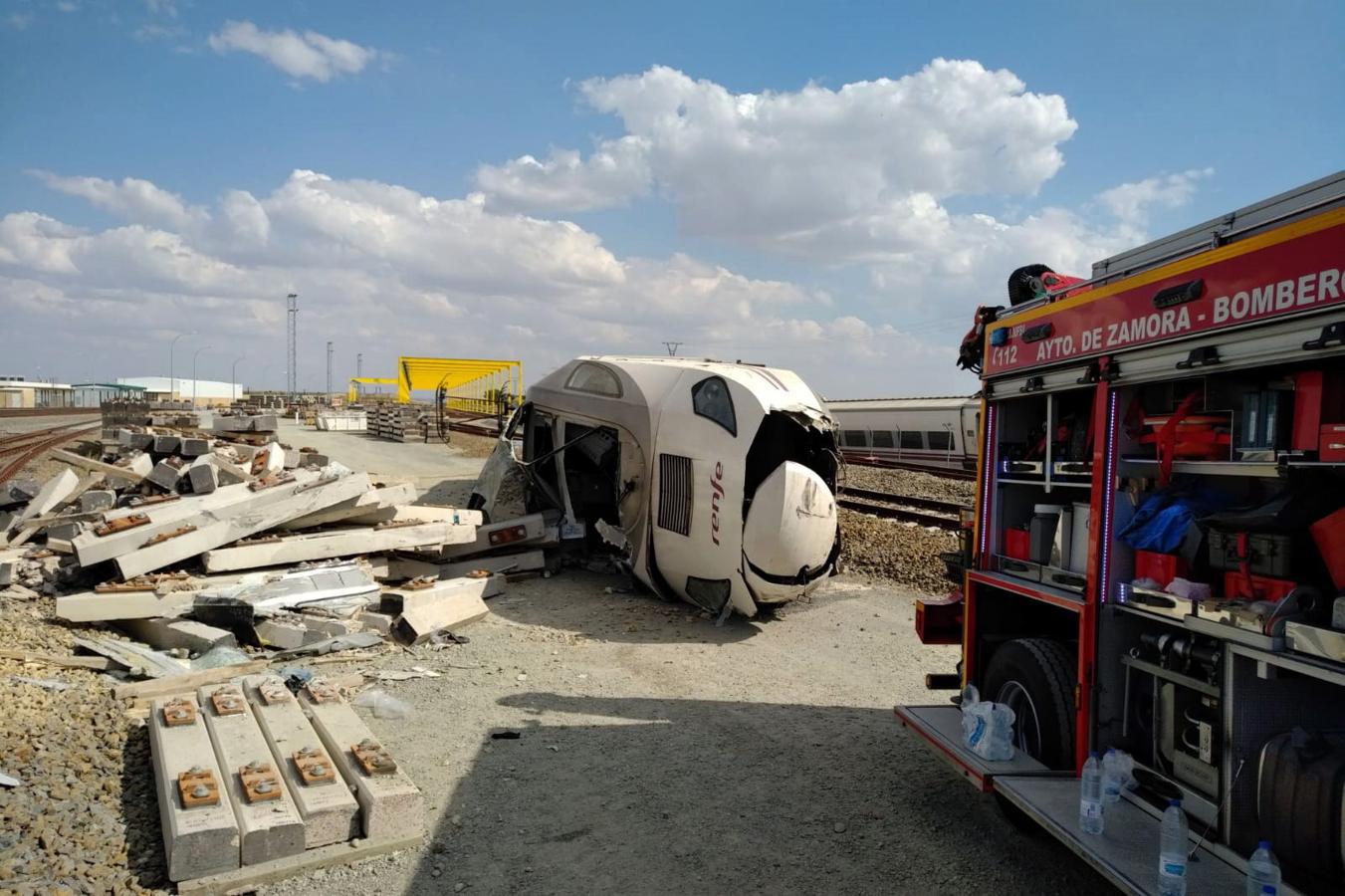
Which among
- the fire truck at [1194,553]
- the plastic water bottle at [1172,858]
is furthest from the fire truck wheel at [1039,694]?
the plastic water bottle at [1172,858]

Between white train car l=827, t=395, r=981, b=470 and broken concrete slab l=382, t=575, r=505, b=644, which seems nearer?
broken concrete slab l=382, t=575, r=505, b=644

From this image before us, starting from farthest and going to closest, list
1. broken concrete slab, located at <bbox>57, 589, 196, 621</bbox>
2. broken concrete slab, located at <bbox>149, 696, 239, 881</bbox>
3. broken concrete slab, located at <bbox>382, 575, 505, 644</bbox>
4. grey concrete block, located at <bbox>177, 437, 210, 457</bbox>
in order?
grey concrete block, located at <bbox>177, 437, 210, 457</bbox> → broken concrete slab, located at <bbox>382, 575, 505, 644</bbox> → broken concrete slab, located at <bbox>57, 589, 196, 621</bbox> → broken concrete slab, located at <bbox>149, 696, 239, 881</bbox>

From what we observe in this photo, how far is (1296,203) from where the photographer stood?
11.2 feet

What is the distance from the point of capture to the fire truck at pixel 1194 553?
10.3 ft

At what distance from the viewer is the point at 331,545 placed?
9.43 m

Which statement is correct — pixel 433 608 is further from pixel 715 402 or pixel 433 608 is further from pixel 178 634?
pixel 715 402

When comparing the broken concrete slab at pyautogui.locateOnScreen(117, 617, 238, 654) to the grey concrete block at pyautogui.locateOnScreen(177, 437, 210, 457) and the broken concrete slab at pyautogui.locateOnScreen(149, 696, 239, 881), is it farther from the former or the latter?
the grey concrete block at pyautogui.locateOnScreen(177, 437, 210, 457)

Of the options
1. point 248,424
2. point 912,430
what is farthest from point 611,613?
point 912,430

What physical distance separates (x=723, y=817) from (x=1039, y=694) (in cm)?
181

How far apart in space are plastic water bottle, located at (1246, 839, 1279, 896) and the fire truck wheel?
127 cm

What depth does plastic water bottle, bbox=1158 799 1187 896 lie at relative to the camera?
123 inches

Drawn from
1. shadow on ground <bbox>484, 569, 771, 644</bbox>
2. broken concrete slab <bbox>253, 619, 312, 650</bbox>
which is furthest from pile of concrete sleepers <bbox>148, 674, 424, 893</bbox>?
shadow on ground <bbox>484, 569, 771, 644</bbox>

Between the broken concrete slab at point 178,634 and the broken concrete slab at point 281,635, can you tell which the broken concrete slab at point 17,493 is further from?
the broken concrete slab at point 281,635

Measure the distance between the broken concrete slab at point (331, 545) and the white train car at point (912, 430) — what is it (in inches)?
608
